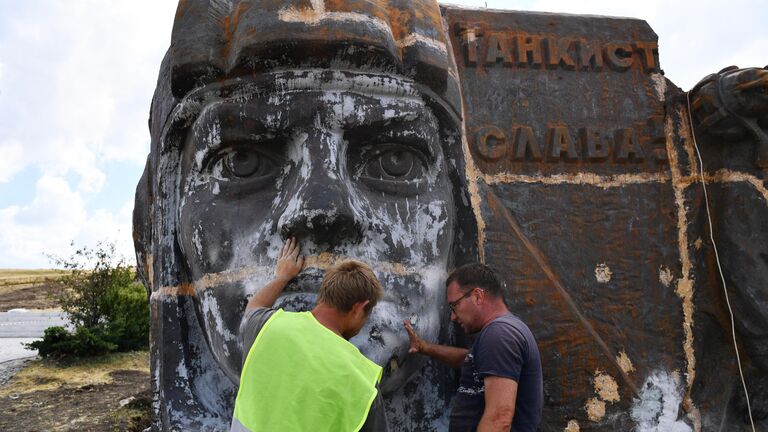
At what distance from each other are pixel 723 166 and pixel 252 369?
7.28 ft

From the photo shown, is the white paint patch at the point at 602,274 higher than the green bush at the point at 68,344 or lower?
higher

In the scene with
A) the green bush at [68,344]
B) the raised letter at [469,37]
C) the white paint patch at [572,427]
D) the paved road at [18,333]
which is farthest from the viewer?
the green bush at [68,344]

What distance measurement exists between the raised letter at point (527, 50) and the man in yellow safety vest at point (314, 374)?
153 centimetres

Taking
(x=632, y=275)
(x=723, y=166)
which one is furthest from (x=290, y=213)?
(x=723, y=166)

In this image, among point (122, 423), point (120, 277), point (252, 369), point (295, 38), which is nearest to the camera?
point (252, 369)

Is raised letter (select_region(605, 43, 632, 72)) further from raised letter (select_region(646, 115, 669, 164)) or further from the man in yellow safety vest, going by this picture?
the man in yellow safety vest

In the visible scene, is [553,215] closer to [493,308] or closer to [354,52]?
[493,308]

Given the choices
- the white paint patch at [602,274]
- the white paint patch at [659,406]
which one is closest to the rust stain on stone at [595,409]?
the white paint patch at [659,406]

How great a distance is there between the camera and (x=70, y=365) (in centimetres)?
931

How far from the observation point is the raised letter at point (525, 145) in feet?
9.12

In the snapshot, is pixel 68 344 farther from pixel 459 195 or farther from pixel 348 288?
pixel 348 288

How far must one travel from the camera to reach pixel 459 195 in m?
2.58

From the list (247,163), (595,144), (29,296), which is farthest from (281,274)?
(29,296)

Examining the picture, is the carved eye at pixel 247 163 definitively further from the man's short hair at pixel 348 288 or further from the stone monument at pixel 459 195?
the man's short hair at pixel 348 288
